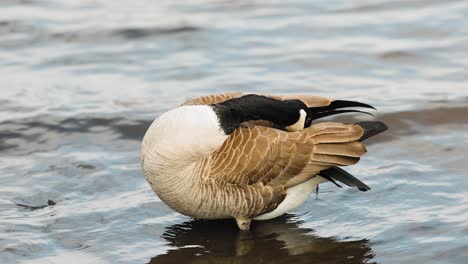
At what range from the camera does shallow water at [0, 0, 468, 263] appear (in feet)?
22.6

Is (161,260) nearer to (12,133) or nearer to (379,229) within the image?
(379,229)

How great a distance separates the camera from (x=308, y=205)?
7.66m

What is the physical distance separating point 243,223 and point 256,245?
0.25m

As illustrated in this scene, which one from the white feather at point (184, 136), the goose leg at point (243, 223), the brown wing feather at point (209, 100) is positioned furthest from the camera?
the brown wing feather at point (209, 100)

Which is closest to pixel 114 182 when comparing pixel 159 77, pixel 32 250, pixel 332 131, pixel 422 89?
pixel 32 250

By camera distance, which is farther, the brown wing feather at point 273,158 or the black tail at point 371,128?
the black tail at point 371,128

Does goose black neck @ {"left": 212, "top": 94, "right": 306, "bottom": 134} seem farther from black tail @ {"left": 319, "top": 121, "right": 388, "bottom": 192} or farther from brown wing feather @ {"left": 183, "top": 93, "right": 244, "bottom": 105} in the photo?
black tail @ {"left": 319, "top": 121, "right": 388, "bottom": 192}

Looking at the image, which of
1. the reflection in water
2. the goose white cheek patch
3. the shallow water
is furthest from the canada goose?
the shallow water

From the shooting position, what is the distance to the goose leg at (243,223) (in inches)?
279

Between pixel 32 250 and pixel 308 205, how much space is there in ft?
7.48

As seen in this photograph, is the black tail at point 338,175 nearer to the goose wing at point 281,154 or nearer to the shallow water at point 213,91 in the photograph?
the goose wing at point 281,154

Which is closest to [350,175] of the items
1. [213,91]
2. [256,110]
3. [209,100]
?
[256,110]

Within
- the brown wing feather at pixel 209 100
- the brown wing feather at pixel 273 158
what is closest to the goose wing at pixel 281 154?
the brown wing feather at pixel 273 158

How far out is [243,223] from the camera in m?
7.12
